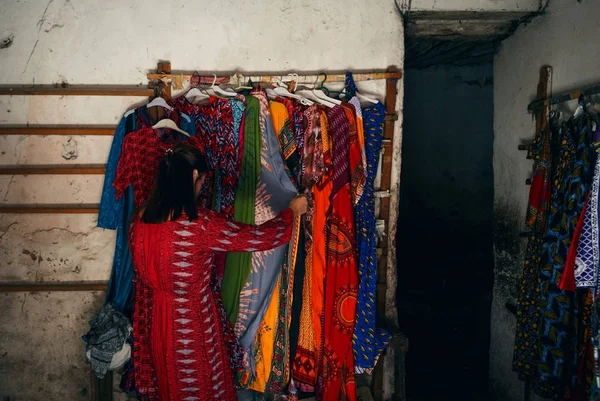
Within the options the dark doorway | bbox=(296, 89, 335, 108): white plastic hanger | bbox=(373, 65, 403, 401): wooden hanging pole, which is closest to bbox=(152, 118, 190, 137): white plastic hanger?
bbox=(296, 89, 335, 108): white plastic hanger

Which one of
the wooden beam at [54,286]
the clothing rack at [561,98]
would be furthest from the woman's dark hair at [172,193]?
the clothing rack at [561,98]

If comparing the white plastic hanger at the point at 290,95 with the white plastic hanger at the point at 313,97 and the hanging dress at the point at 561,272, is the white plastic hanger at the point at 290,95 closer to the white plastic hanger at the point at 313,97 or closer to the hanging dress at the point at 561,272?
the white plastic hanger at the point at 313,97

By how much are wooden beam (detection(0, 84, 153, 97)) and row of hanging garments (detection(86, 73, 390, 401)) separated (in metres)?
0.17

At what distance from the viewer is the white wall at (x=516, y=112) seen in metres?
2.42

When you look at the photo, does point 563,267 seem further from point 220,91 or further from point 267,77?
point 220,91

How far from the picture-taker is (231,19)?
8.89 ft

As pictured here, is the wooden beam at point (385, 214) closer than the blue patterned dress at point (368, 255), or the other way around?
the blue patterned dress at point (368, 255)

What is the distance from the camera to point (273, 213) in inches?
97.4

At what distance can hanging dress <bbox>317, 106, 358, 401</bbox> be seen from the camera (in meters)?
2.46

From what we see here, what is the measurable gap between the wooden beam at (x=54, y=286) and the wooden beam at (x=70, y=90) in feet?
3.77

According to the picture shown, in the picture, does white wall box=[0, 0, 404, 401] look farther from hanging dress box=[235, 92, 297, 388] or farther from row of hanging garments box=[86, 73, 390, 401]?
hanging dress box=[235, 92, 297, 388]

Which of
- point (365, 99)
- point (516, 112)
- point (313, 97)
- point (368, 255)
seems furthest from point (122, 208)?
point (516, 112)

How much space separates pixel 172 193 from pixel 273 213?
0.73 metres

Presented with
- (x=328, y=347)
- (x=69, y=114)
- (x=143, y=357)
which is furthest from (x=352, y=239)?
(x=69, y=114)
